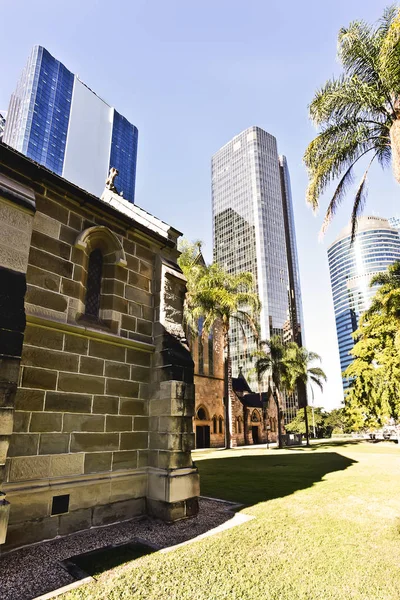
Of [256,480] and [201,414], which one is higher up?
[201,414]

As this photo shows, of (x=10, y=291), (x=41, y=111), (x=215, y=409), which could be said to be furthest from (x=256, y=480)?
(x=41, y=111)

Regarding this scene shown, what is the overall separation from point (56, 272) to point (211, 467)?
12.0 metres

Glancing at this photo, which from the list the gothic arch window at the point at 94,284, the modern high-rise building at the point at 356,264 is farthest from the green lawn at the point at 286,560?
the modern high-rise building at the point at 356,264

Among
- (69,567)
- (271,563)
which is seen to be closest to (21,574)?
(69,567)

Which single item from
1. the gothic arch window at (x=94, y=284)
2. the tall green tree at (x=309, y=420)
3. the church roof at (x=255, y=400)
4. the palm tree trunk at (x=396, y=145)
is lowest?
the tall green tree at (x=309, y=420)

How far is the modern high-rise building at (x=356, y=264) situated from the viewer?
130 meters

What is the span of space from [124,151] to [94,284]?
169m

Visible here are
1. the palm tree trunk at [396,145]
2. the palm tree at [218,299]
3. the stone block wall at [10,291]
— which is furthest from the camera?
the palm tree at [218,299]

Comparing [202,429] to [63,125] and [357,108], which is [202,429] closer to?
[357,108]

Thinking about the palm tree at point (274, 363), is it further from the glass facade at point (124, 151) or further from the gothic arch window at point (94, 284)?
the glass facade at point (124, 151)

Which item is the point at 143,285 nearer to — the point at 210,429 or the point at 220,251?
the point at 210,429

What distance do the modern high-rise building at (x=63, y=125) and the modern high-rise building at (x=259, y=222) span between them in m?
43.7

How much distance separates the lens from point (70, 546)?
17.2 ft

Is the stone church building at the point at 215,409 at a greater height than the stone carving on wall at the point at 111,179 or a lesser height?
lesser
